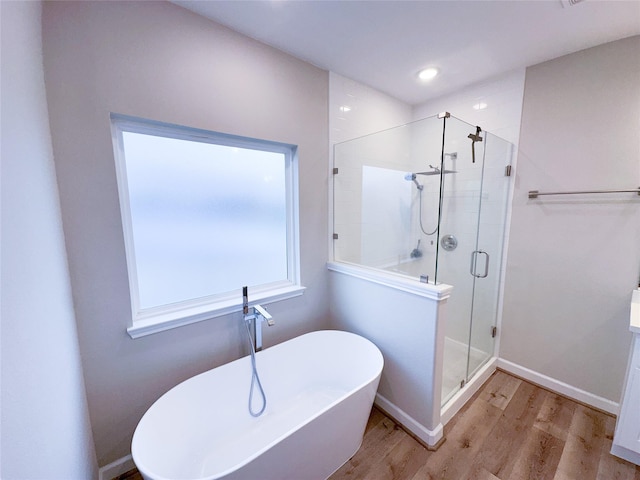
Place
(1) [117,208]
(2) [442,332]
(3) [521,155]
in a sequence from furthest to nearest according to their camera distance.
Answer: (3) [521,155], (2) [442,332], (1) [117,208]

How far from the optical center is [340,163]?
85.7 inches

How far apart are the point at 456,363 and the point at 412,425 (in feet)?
2.25

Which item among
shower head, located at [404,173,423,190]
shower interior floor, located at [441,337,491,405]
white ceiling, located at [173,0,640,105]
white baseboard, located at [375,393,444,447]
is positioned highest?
white ceiling, located at [173,0,640,105]

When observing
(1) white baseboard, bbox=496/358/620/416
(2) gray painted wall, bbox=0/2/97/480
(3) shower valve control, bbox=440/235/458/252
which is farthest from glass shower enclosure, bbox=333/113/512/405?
(2) gray painted wall, bbox=0/2/97/480

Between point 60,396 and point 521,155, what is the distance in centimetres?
314

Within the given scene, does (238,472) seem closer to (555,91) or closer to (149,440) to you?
(149,440)

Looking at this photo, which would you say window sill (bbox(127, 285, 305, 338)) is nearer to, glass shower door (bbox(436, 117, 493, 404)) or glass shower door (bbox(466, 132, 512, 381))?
glass shower door (bbox(436, 117, 493, 404))

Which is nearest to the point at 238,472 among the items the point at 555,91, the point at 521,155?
the point at 521,155

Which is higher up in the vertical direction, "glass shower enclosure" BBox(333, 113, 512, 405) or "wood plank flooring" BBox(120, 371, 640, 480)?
"glass shower enclosure" BBox(333, 113, 512, 405)

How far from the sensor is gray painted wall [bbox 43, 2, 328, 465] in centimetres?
117

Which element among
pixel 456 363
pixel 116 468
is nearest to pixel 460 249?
pixel 456 363

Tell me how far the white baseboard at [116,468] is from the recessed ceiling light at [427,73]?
10.8ft

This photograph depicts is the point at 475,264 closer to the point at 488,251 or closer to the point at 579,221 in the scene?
the point at 488,251

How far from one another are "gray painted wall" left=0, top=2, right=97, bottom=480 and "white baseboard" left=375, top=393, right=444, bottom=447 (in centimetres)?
174
